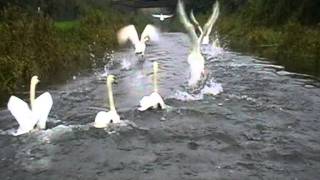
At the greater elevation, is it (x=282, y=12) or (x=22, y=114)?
(x=282, y=12)

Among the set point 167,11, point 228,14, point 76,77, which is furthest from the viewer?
point 167,11

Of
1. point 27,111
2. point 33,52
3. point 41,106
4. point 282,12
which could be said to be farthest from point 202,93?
point 282,12

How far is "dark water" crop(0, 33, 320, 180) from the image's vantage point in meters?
11.3

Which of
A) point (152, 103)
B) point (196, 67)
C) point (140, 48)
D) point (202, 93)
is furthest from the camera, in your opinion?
→ point (140, 48)

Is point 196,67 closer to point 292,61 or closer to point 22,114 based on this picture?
point 22,114

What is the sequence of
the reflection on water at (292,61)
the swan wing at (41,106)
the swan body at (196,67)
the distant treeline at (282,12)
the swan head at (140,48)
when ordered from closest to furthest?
the swan wing at (41,106), the swan body at (196,67), the reflection on water at (292,61), the swan head at (140,48), the distant treeline at (282,12)

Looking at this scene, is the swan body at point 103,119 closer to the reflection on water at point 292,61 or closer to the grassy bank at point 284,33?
the reflection on water at point 292,61

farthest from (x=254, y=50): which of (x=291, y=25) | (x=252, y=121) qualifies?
(x=252, y=121)

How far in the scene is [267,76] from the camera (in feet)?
76.8

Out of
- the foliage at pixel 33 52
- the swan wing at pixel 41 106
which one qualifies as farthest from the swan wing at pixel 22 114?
the foliage at pixel 33 52

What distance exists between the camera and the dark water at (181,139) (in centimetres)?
1128

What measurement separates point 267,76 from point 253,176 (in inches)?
515

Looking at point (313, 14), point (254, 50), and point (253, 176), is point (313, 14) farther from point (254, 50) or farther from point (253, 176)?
point (253, 176)

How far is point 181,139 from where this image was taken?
44.3ft
